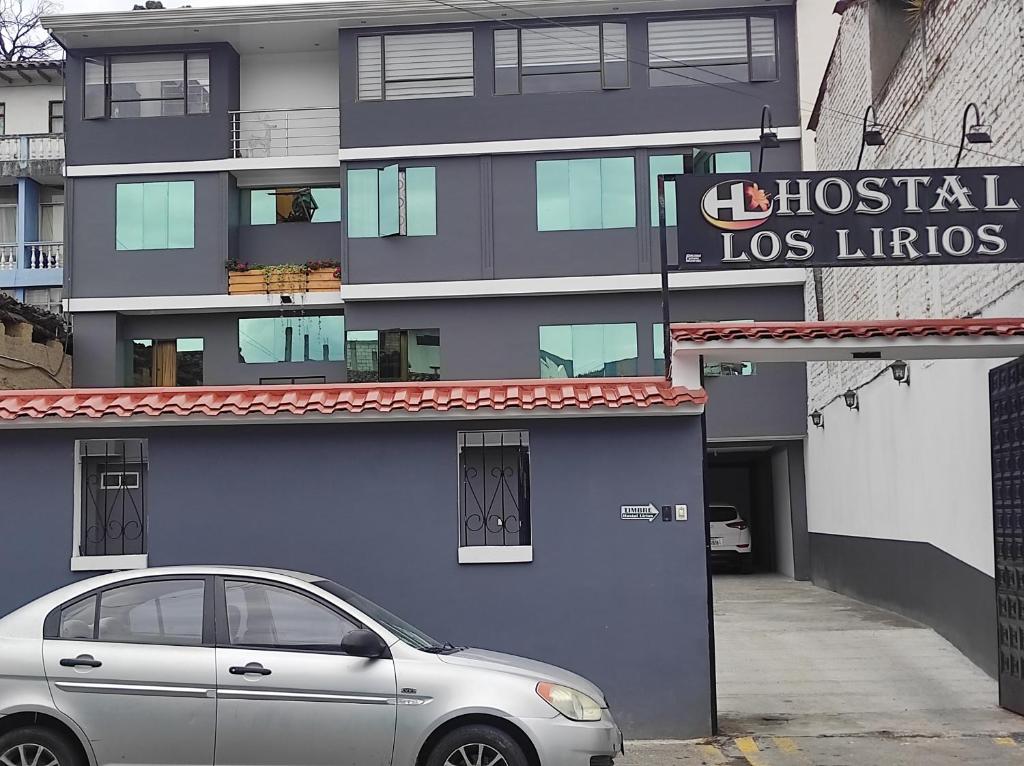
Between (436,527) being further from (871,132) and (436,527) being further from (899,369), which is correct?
(871,132)

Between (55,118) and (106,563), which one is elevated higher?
(55,118)

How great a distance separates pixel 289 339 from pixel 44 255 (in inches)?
293

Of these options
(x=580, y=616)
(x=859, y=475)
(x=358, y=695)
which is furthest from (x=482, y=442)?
(x=859, y=475)

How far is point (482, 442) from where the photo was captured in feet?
34.0

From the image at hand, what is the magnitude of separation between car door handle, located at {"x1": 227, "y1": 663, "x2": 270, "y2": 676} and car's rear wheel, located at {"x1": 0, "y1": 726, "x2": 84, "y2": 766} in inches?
38.9

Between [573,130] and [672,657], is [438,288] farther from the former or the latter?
[672,657]

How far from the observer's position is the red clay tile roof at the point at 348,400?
9781 mm

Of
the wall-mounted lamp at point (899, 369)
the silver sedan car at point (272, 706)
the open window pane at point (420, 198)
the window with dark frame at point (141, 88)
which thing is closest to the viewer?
the silver sedan car at point (272, 706)

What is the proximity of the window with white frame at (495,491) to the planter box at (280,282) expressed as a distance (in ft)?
49.8

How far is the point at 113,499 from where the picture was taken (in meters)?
10.4

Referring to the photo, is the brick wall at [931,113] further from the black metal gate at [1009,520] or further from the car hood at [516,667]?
the car hood at [516,667]

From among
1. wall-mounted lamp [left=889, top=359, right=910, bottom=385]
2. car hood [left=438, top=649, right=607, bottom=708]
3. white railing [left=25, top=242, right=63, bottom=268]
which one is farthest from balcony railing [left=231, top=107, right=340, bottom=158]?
car hood [left=438, top=649, right=607, bottom=708]

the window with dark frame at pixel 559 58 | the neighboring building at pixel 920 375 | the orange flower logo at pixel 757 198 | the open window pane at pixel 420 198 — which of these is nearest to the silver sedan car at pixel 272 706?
the orange flower logo at pixel 757 198

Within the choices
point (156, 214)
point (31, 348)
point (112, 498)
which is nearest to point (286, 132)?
point (156, 214)
